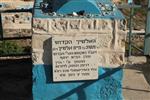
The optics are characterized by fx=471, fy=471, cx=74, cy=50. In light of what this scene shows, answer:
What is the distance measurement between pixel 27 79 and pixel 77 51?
6.43 ft

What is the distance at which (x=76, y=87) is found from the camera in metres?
5.06

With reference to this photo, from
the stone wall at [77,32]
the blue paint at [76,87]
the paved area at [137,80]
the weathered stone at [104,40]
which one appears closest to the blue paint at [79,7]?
the stone wall at [77,32]

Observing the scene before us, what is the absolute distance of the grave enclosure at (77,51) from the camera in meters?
4.85

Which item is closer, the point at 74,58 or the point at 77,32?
the point at 77,32

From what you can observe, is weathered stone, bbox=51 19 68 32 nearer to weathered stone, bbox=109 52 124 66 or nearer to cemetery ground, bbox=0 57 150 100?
weathered stone, bbox=109 52 124 66

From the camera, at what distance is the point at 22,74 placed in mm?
6895

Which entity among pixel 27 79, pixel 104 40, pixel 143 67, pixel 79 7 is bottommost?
pixel 27 79

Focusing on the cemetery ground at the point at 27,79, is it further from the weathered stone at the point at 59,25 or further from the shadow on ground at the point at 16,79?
the weathered stone at the point at 59,25

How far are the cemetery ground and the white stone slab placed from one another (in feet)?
3.55

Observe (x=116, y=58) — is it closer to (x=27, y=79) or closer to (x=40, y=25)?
(x=40, y=25)

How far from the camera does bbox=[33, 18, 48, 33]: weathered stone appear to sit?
190 inches

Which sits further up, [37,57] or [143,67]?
[37,57]

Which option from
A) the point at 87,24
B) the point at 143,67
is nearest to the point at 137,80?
the point at 143,67

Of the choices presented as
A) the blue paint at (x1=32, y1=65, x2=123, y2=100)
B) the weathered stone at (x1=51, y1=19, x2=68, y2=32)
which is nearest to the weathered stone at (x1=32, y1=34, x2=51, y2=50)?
the weathered stone at (x1=51, y1=19, x2=68, y2=32)
